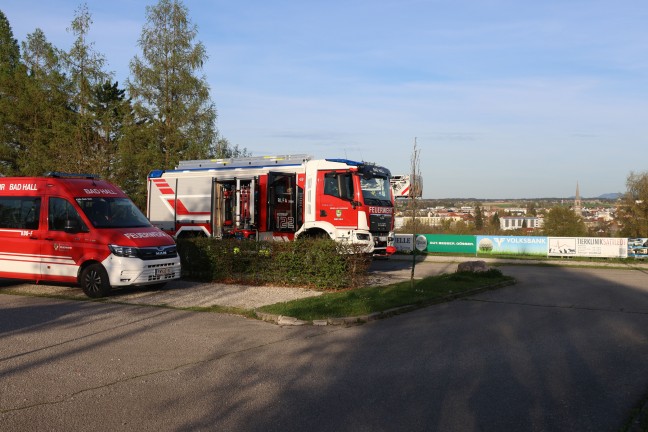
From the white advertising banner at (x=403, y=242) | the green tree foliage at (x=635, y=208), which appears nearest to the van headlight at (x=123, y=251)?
the white advertising banner at (x=403, y=242)

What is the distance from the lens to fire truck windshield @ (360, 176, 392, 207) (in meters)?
18.9

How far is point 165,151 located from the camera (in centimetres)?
A: 3650

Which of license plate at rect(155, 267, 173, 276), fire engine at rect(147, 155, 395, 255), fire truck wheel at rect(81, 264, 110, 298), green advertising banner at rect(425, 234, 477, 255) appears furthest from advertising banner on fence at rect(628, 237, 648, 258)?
fire truck wheel at rect(81, 264, 110, 298)

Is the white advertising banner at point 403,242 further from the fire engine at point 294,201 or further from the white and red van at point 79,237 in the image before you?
the white and red van at point 79,237

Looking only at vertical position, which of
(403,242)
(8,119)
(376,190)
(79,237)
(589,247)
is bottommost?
(589,247)

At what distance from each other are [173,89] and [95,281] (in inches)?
1001

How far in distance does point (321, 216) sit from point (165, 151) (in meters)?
20.2

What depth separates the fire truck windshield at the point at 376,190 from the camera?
61.9 ft

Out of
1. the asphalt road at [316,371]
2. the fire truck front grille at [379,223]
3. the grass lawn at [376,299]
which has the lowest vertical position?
the asphalt road at [316,371]

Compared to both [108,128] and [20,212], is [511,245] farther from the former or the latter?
[20,212]

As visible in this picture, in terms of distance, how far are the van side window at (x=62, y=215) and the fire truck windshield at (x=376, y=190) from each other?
8472mm

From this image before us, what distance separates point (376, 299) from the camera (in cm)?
1248

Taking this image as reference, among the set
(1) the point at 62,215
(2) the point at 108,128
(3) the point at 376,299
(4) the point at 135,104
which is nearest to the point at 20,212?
(1) the point at 62,215

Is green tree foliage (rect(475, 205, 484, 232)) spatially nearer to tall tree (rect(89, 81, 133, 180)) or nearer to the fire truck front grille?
tall tree (rect(89, 81, 133, 180))
